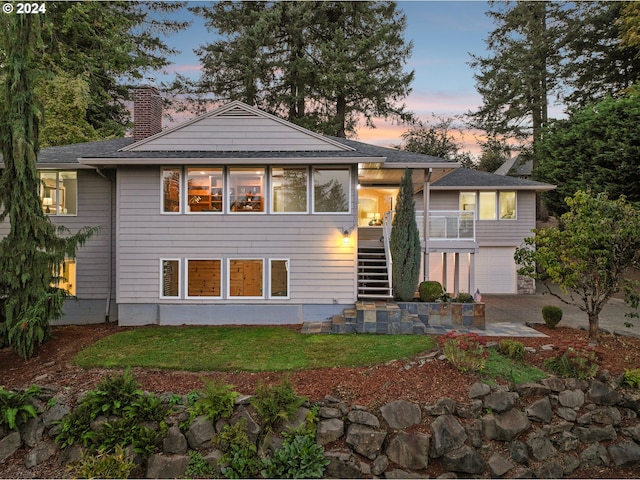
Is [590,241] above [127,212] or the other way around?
the other way around

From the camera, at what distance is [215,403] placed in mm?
5059

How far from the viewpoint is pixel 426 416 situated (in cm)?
520

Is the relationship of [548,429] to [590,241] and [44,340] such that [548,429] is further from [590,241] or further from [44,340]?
[44,340]

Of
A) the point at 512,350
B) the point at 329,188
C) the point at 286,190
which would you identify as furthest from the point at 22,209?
the point at 512,350

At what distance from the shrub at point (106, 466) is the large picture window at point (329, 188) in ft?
21.5

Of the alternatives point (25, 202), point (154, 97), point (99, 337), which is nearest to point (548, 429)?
point (99, 337)

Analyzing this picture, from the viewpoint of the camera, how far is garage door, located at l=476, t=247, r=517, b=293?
48.9 feet

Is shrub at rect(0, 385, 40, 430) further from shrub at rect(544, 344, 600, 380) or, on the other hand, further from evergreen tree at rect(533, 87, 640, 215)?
evergreen tree at rect(533, 87, 640, 215)

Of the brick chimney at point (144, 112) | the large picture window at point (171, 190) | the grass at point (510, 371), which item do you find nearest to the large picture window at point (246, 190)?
the large picture window at point (171, 190)

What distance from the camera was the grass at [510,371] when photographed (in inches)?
229

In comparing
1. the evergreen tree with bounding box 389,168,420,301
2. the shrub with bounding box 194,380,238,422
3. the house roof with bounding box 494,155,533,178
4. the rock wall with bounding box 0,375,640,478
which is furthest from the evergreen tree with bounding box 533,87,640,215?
the shrub with bounding box 194,380,238,422

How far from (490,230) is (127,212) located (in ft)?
44.4

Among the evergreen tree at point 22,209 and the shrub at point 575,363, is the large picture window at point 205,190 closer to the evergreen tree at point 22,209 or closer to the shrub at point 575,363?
the evergreen tree at point 22,209

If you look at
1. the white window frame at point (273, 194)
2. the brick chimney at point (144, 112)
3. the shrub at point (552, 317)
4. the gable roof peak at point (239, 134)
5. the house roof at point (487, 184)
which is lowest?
the shrub at point (552, 317)
